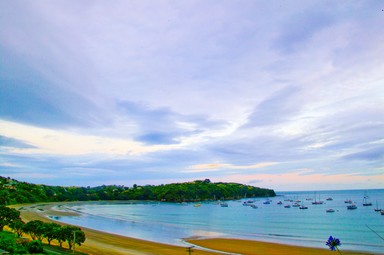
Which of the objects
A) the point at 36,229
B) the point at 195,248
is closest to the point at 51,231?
the point at 36,229

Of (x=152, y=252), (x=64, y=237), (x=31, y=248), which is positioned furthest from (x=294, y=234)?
(x=31, y=248)

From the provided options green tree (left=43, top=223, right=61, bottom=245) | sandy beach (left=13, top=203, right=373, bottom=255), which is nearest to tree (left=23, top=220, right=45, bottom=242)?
green tree (left=43, top=223, right=61, bottom=245)

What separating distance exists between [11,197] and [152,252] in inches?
5789

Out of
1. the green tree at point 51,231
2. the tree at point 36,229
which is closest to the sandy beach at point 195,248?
the green tree at point 51,231

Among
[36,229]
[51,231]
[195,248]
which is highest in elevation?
[51,231]

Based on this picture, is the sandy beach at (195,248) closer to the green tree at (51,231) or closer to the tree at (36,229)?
the green tree at (51,231)

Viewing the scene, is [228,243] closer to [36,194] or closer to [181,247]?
[181,247]

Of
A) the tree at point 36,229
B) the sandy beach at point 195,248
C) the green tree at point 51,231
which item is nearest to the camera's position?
the green tree at point 51,231

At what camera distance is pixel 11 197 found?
16300cm

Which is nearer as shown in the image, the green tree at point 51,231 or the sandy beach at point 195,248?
the green tree at point 51,231

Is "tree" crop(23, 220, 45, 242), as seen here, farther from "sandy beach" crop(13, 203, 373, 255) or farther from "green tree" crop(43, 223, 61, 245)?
"sandy beach" crop(13, 203, 373, 255)

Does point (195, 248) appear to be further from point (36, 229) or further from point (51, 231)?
Result: point (36, 229)

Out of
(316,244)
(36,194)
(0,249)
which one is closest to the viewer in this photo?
(0,249)

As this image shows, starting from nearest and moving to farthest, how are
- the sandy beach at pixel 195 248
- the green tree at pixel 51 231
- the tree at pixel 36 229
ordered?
the green tree at pixel 51 231
the tree at pixel 36 229
the sandy beach at pixel 195 248
